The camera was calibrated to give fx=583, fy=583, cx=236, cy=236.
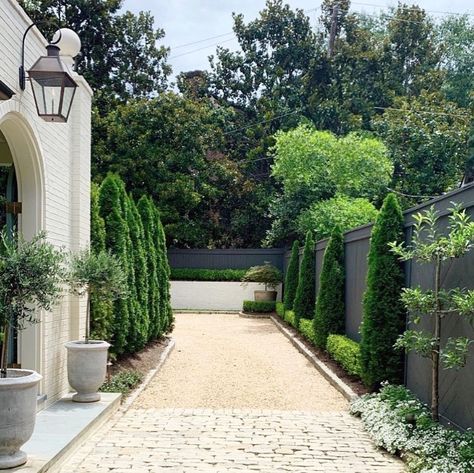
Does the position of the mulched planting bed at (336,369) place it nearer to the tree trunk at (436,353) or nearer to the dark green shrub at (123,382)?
the tree trunk at (436,353)

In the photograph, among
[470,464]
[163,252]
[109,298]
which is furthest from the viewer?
[163,252]

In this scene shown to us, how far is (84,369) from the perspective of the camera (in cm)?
646

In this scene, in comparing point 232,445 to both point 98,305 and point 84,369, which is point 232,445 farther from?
point 98,305

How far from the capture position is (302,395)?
788cm

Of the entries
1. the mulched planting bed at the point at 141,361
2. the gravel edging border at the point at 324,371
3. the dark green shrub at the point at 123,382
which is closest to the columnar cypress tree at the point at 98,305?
the dark green shrub at the point at 123,382

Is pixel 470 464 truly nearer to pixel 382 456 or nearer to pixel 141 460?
pixel 382 456

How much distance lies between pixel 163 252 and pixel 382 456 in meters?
9.06

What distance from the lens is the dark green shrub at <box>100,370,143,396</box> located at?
24.4 feet

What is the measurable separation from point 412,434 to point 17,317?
3.53 meters

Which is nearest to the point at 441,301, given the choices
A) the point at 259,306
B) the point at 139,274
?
the point at 139,274

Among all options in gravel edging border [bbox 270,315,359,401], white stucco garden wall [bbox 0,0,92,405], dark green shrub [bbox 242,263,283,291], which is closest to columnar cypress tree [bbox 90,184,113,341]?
white stucco garden wall [bbox 0,0,92,405]

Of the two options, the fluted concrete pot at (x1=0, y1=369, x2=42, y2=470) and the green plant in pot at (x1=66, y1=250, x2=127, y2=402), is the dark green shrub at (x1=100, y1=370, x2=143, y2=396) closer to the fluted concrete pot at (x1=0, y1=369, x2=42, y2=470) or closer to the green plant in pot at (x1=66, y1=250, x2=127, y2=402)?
the green plant in pot at (x1=66, y1=250, x2=127, y2=402)

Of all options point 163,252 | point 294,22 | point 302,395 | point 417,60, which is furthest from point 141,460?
point 417,60

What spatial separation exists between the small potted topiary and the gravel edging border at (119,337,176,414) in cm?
843
